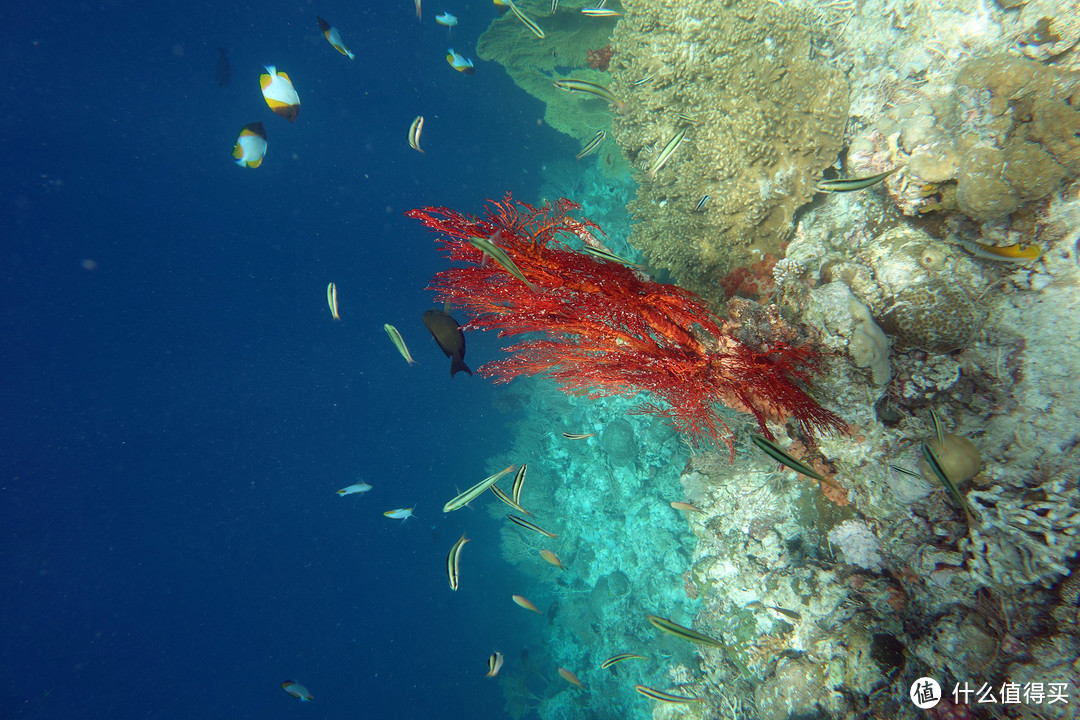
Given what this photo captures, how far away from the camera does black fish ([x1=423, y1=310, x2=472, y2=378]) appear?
12.1 feet

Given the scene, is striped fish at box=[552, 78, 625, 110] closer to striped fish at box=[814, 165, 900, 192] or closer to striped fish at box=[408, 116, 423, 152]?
striped fish at box=[408, 116, 423, 152]

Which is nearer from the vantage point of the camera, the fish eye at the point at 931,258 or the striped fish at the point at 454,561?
the fish eye at the point at 931,258

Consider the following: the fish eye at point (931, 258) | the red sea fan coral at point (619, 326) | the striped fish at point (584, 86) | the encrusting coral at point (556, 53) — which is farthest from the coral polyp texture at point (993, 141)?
the encrusting coral at point (556, 53)

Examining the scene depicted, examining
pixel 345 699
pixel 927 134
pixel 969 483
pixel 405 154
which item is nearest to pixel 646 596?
pixel 969 483

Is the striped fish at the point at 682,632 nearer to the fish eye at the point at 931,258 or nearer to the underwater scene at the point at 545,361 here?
the underwater scene at the point at 545,361

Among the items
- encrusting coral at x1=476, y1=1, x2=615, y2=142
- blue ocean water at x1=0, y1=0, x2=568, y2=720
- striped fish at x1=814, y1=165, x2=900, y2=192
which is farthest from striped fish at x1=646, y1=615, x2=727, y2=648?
blue ocean water at x1=0, y1=0, x2=568, y2=720

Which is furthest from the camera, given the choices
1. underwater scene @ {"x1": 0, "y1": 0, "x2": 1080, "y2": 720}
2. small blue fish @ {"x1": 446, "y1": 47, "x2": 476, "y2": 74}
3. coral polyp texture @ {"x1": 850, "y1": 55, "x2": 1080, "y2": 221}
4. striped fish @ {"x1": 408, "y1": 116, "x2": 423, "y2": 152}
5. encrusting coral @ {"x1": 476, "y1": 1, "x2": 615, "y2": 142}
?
encrusting coral @ {"x1": 476, "y1": 1, "x2": 615, "y2": 142}

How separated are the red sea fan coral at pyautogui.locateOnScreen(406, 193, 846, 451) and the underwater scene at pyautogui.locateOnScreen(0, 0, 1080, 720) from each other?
0.04 meters

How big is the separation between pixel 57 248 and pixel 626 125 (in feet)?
73.2

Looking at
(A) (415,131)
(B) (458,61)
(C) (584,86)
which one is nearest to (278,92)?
(A) (415,131)

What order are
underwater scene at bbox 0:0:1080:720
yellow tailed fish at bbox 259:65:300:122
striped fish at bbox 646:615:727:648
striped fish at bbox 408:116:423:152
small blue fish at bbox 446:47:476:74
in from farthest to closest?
small blue fish at bbox 446:47:476:74, striped fish at bbox 408:116:423:152, yellow tailed fish at bbox 259:65:300:122, underwater scene at bbox 0:0:1080:720, striped fish at bbox 646:615:727:648

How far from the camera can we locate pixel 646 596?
9.84 m

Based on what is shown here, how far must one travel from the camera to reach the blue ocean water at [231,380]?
14.8 meters

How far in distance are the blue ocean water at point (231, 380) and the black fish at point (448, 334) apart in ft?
46.2
